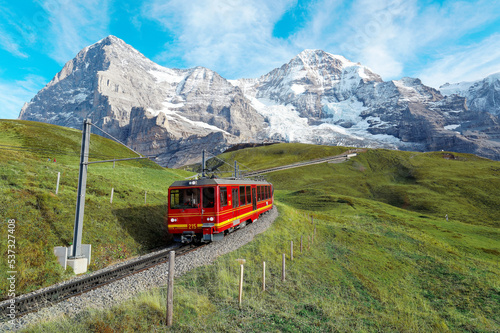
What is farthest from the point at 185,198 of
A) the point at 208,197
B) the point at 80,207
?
the point at 80,207

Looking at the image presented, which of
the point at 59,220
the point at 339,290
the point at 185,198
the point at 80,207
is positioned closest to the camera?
the point at 339,290

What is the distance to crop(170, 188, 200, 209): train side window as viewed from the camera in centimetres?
1705

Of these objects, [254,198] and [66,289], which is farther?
[254,198]

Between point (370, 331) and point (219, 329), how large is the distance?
16.6ft

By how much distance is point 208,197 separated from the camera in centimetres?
1691

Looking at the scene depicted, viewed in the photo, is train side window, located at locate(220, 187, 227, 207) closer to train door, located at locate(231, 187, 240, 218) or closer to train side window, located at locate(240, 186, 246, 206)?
train door, located at locate(231, 187, 240, 218)

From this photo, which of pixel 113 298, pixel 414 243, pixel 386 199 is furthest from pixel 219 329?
pixel 386 199

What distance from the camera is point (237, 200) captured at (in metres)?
20.4

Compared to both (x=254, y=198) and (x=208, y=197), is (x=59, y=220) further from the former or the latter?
(x=254, y=198)

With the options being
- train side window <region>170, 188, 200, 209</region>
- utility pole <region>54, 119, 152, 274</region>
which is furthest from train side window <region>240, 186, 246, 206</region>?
utility pole <region>54, 119, 152, 274</region>

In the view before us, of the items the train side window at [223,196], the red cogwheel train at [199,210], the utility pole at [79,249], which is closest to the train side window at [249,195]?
the red cogwheel train at [199,210]

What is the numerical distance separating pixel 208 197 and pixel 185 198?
159 centimetres

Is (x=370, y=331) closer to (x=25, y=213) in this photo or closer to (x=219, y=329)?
(x=219, y=329)

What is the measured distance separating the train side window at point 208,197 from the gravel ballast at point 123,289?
8.72 feet
